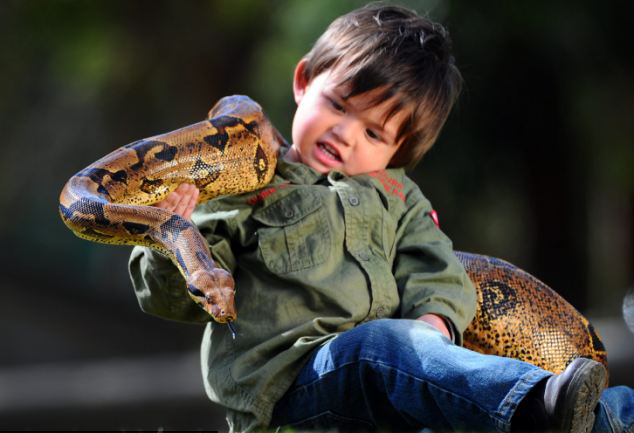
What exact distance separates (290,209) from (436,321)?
88 centimetres

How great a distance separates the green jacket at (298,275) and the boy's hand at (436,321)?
3 cm

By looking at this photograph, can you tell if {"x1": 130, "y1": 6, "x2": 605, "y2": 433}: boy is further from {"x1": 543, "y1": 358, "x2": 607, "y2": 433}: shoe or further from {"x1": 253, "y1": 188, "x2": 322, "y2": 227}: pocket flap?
{"x1": 543, "y1": 358, "x2": 607, "y2": 433}: shoe

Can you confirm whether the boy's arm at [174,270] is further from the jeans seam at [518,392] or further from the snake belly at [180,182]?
the jeans seam at [518,392]

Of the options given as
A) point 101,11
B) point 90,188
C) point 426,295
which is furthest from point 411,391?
point 101,11

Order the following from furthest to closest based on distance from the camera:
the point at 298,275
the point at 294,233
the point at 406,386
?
the point at 294,233
the point at 298,275
the point at 406,386

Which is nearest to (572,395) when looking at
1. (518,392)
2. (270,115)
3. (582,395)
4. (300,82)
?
(582,395)

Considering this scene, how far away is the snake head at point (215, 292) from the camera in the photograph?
149 inches

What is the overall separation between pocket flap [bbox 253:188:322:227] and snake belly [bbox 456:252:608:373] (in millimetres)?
1072

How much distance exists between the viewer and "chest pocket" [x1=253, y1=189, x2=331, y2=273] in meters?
4.46

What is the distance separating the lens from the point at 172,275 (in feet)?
14.6

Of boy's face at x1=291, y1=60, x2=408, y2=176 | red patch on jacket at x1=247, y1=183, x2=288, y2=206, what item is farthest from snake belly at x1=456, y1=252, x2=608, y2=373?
red patch on jacket at x1=247, y1=183, x2=288, y2=206

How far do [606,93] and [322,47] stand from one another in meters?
9.83

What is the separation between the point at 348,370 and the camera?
4.09 meters

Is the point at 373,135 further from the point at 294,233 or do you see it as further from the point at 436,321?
the point at 436,321
